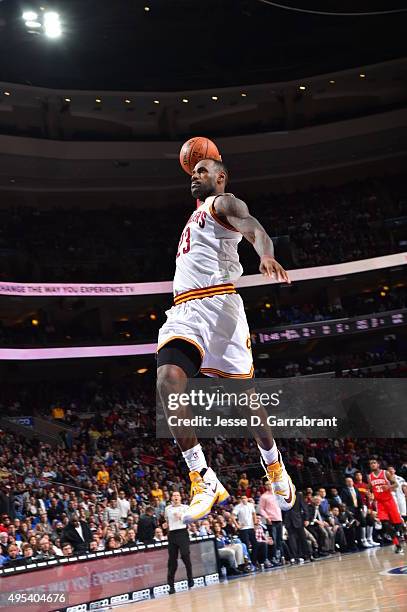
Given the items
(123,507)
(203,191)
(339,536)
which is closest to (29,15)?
(123,507)

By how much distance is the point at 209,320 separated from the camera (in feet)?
14.6

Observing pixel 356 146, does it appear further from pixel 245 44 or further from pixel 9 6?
pixel 9 6

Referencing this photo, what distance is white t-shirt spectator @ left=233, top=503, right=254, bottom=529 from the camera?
49.1 ft

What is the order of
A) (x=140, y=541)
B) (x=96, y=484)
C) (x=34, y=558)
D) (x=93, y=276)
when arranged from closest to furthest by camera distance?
1. (x=34, y=558)
2. (x=140, y=541)
3. (x=96, y=484)
4. (x=93, y=276)

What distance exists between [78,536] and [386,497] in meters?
5.71

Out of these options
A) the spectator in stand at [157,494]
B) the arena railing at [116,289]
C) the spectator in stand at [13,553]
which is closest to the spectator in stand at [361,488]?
the spectator in stand at [157,494]

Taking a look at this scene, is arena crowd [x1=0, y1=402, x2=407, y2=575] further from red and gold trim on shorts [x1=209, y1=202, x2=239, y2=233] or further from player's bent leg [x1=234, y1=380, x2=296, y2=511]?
red and gold trim on shorts [x1=209, y1=202, x2=239, y2=233]

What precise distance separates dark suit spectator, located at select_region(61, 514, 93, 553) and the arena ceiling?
1803 cm

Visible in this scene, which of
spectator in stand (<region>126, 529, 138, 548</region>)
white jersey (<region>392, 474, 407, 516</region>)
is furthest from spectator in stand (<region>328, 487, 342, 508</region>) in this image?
spectator in stand (<region>126, 529, 138, 548</region>)

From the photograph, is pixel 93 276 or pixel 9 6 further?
pixel 93 276

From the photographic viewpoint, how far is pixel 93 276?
2992cm

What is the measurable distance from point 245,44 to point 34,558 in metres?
24.3

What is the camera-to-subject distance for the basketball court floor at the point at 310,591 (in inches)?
369

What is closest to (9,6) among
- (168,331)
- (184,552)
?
(184,552)
